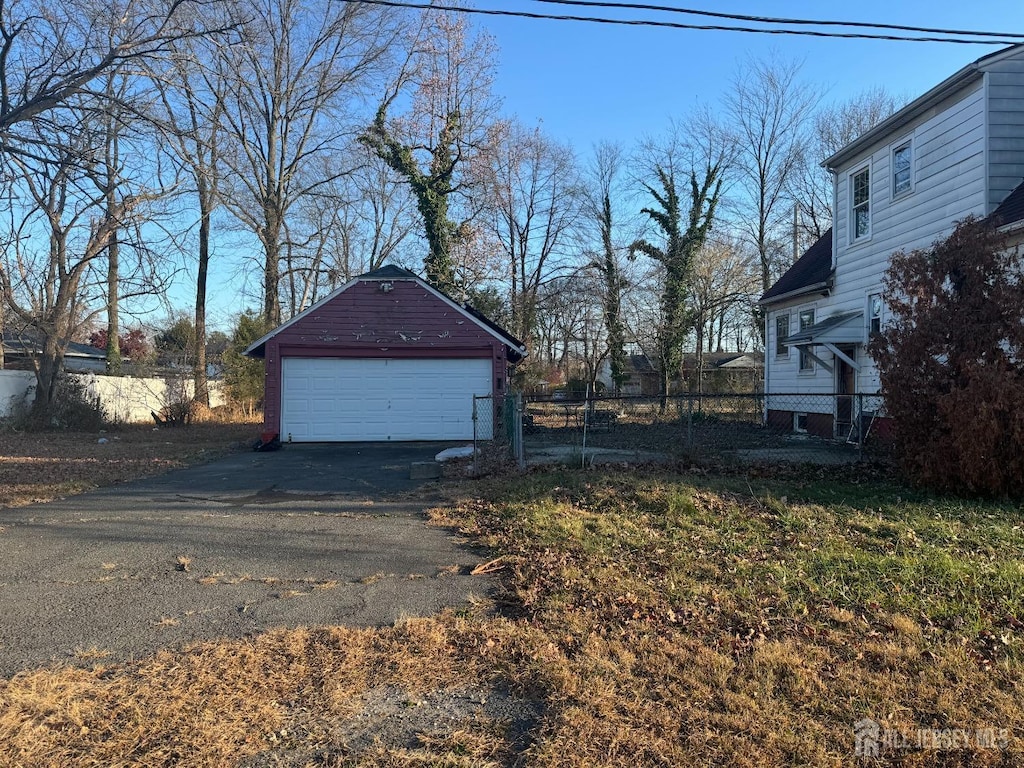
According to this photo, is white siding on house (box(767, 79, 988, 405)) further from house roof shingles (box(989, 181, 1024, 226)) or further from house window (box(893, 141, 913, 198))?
house roof shingles (box(989, 181, 1024, 226))

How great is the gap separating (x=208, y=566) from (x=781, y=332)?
1660 cm

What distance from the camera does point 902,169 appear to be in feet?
42.0

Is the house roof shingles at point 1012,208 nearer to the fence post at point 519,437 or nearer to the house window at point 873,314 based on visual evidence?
the house window at point 873,314

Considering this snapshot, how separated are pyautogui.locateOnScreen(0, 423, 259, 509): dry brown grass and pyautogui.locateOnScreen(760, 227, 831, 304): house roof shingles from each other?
14.7 m

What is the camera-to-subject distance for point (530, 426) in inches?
722

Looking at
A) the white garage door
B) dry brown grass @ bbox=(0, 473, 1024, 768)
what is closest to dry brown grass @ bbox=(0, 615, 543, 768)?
dry brown grass @ bbox=(0, 473, 1024, 768)

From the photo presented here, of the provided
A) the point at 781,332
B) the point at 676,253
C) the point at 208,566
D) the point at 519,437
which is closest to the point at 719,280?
the point at 676,253

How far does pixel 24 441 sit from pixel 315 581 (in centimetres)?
1545

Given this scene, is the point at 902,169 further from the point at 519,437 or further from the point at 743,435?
the point at 519,437

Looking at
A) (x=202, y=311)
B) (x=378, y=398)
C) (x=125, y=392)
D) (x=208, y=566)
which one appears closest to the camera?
(x=208, y=566)

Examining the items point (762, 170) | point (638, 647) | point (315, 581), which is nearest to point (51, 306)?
point (315, 581)

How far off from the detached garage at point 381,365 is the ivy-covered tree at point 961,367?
32.7 feet

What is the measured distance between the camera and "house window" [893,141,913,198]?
1246 cm

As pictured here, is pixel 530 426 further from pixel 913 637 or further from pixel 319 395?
pixel 913 637
